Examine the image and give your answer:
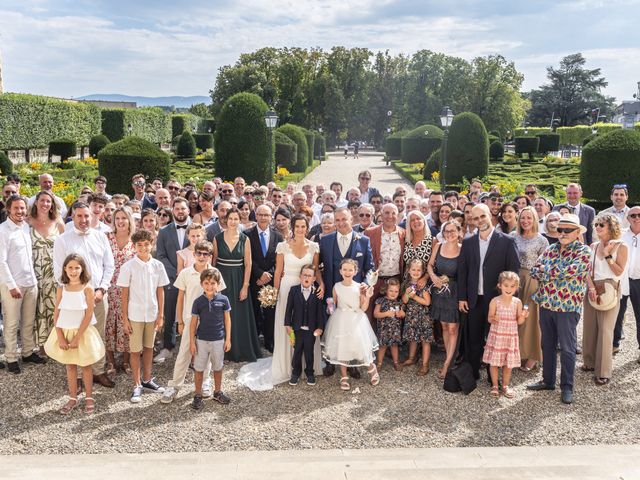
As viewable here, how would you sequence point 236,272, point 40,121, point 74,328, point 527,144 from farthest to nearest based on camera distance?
point 527,144, point 40,121, point 236,272, point 74,328

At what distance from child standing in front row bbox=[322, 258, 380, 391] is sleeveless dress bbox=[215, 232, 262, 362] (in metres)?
1.09

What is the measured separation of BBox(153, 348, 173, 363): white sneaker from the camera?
22.3 ft

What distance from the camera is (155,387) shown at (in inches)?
233

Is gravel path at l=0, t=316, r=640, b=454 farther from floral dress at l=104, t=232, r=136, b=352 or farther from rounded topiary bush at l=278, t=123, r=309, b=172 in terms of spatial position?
rounded topiary bush at l=278, t=123, r=309, b=172

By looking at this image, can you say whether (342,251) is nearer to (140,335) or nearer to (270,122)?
(140,335)

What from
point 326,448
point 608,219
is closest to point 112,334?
point 326,448

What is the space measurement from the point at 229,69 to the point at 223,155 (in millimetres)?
49669

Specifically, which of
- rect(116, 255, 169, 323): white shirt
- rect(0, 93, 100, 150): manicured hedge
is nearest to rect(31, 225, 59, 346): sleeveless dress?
rect(116, 255, 169, 323): white shirt

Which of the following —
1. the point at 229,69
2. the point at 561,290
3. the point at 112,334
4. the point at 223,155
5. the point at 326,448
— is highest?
the point at 229,69

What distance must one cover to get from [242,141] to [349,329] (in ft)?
43.7

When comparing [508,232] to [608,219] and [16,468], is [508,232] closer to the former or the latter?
[608,219]

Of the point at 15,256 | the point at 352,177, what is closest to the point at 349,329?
the point at 15,256

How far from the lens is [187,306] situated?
19.6 feet

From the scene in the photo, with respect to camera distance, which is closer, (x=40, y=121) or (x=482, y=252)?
(x=482, y=252)
